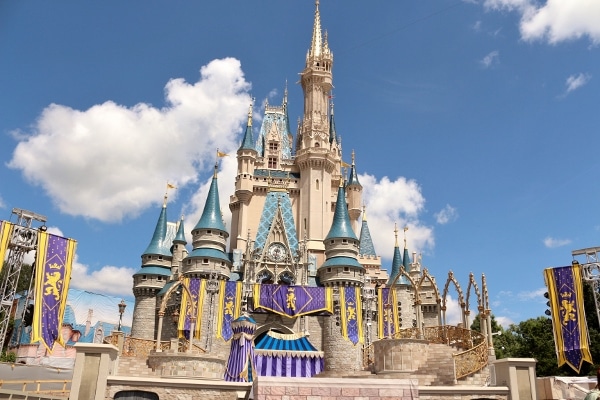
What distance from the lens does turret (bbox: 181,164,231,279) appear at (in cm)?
3594

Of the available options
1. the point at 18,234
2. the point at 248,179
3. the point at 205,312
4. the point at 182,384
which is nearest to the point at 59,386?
the point at 18,234

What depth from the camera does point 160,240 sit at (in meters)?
41.4

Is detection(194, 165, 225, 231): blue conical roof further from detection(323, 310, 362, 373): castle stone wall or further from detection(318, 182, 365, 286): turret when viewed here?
detection(323, 310, 362, 373): castle stone wall

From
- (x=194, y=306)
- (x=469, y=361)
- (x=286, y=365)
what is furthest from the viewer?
(x=194, y=306)

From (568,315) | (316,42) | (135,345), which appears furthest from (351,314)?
(316,42)

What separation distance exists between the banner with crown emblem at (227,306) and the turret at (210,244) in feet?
8.40

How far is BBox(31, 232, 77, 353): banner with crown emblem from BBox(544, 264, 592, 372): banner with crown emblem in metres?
22.6

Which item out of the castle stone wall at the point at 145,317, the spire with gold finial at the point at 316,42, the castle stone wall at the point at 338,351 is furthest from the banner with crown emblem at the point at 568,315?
the spire with gold finial at the point at 316,42

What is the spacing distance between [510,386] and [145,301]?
31.9 m

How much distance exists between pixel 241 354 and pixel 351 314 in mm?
16869

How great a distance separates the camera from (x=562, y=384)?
14352 millimetres

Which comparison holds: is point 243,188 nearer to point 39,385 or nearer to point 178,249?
point 178,249

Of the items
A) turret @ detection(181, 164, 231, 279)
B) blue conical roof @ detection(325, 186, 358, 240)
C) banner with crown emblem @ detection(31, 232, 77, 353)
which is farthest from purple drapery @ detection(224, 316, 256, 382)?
blue conical roof @ detection(325, 186, 358, 240)

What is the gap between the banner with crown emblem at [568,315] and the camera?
74.0 ft
